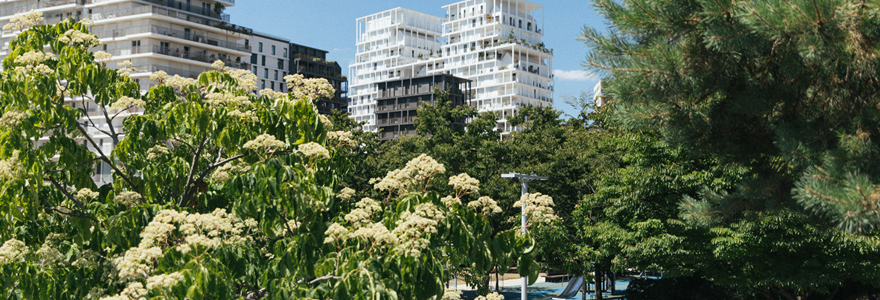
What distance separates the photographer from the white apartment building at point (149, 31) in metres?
74.2

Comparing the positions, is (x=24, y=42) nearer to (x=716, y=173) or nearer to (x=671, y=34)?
(x=671, y=34)

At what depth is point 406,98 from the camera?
118 metres

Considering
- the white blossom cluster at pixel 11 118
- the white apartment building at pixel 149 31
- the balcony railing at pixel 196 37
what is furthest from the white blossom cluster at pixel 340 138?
the balcony railing at pixel 196 37

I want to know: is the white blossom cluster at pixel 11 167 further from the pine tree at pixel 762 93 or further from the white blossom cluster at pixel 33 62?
the pine tree at pixel 762 93

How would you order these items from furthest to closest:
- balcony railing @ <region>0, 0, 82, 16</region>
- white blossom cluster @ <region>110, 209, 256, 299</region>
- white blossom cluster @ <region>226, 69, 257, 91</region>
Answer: balcony railing @ <region>0, 0, 82, 16</region>, white blossom cluster @ <region>226, 69, 257, 91</region>, white blossom cluster @ <region>110, 209, 256, 299</region>

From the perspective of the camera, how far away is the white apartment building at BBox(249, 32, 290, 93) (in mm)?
106062

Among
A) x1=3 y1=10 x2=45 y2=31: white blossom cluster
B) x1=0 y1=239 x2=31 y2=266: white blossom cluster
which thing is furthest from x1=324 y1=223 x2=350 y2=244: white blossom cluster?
x1=3 y1=10 x2=45 y2=31: white blossom cluster

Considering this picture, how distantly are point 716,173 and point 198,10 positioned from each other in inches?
2677

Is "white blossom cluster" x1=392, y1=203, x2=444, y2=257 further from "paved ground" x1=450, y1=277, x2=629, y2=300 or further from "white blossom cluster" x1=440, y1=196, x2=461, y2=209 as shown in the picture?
"paved ground" x1=450, y1=277, x2=629, y2=300

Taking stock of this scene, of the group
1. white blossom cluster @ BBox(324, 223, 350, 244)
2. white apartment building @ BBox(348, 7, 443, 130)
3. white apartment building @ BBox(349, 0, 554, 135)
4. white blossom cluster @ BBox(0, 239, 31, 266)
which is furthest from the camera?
white apartment building @ BBox(348, 7, 443, 130)

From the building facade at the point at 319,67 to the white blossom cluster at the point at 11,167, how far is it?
336 ft

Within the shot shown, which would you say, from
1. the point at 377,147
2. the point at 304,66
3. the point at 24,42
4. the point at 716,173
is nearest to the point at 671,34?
the point at 24,42

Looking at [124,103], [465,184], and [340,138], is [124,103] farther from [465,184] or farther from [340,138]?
[465,184]

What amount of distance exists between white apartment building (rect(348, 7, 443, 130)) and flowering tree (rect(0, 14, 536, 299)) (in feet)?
429
